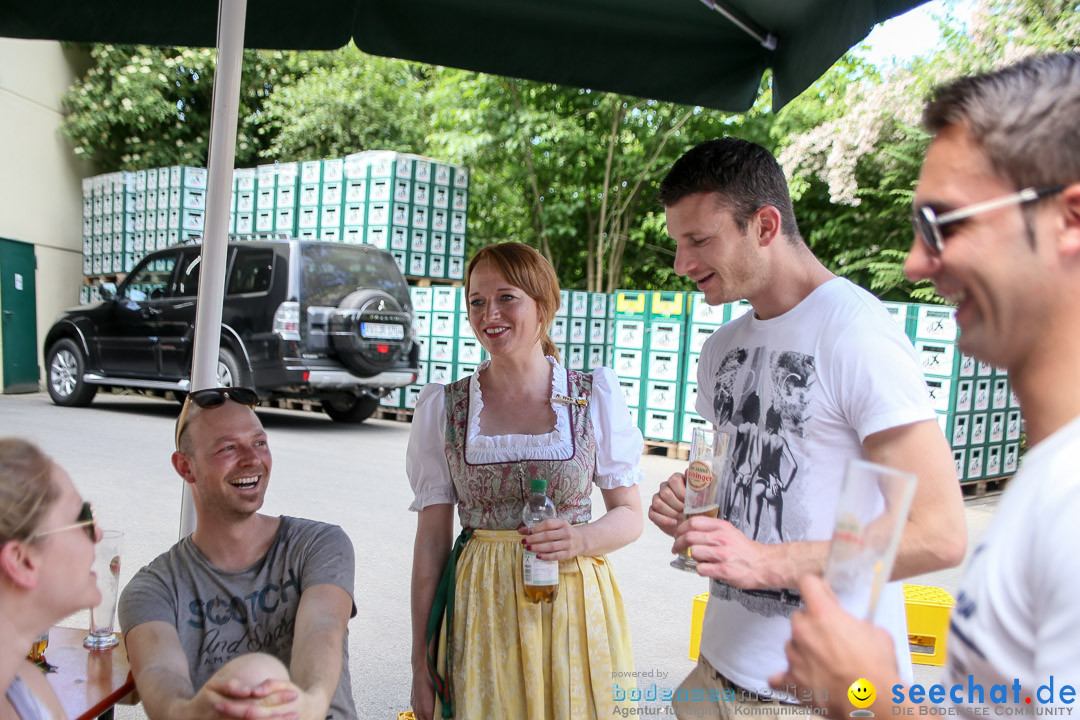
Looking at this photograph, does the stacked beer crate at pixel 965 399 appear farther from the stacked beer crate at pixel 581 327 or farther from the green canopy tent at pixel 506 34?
the green canopy tent at pixel 506 34

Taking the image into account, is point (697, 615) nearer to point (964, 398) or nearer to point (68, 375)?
point (964, 398)

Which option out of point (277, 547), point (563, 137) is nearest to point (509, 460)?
point (277, 547)

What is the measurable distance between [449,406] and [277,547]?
589mm

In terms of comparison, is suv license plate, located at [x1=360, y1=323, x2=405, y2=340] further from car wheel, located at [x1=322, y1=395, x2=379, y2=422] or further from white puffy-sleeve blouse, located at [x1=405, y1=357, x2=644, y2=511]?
white puffy-sleeve blouse, located at [x1=405, y1=357, x2=644, y2=511]

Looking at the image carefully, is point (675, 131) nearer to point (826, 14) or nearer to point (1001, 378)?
point (1001, 378)

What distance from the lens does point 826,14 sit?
7.54ft

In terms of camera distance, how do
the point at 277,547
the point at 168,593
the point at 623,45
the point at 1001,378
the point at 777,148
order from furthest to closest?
the point at 777,148 → the point at 1001,378 → the point at 623,45 → the point at 277,547 → the point at 168,593

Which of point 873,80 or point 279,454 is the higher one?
point 873,80

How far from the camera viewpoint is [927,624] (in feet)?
11.8

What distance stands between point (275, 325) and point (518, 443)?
7369 mm

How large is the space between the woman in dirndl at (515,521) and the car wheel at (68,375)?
10197 millimetres

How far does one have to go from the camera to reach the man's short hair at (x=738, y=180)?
1.79 metres

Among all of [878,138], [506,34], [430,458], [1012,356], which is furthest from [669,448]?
[1012,356]

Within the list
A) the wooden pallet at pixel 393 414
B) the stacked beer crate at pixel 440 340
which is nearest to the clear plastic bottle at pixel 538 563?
the stacked beer crate at pixel 440 340
